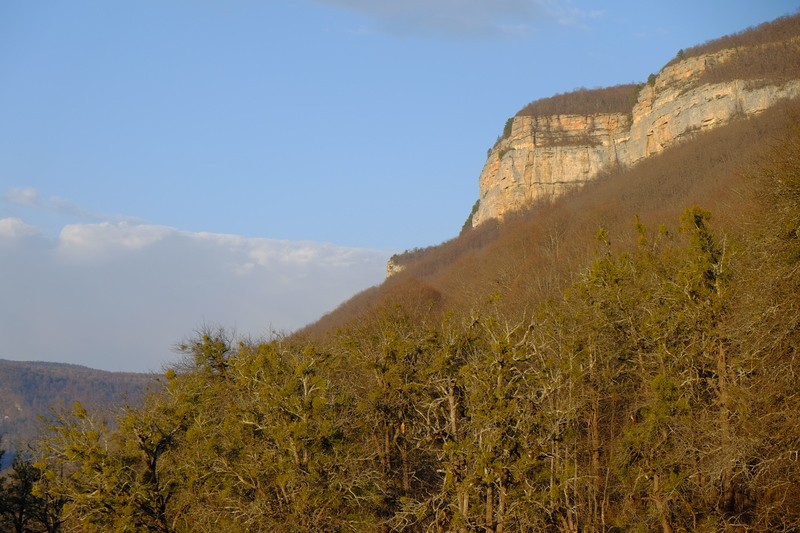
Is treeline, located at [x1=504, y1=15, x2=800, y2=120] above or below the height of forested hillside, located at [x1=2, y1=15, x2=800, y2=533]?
above

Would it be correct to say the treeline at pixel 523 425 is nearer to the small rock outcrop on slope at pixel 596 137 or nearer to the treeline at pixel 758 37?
the small rock outcrop on slope at pixel 596 137

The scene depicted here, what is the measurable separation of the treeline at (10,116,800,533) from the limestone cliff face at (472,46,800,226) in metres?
98.2

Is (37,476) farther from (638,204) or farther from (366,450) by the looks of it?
(638,204)

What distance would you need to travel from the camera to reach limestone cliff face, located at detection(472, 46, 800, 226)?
123 m

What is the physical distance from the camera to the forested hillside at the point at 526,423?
19.4 meters

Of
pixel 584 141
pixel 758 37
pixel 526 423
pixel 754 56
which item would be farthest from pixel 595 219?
pixel 584 141

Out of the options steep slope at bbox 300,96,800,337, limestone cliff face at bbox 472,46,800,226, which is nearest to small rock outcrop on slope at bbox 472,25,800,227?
limestone cliff face at bbox 472,46,800,226

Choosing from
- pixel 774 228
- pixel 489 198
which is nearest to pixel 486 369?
pixel 774 228

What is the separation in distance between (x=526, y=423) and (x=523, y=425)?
108 millimetres

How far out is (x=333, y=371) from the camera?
28391mm

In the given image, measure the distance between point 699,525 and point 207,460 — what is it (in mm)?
12936

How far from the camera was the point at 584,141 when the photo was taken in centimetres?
14512

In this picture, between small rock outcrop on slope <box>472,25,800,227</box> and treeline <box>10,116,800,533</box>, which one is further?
small rock outcrop on slope <box>472,25,800,227</box>

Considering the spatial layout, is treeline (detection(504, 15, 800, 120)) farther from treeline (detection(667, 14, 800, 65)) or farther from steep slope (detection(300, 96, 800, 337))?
steep slope (detection(300, 96, 800, 337))
